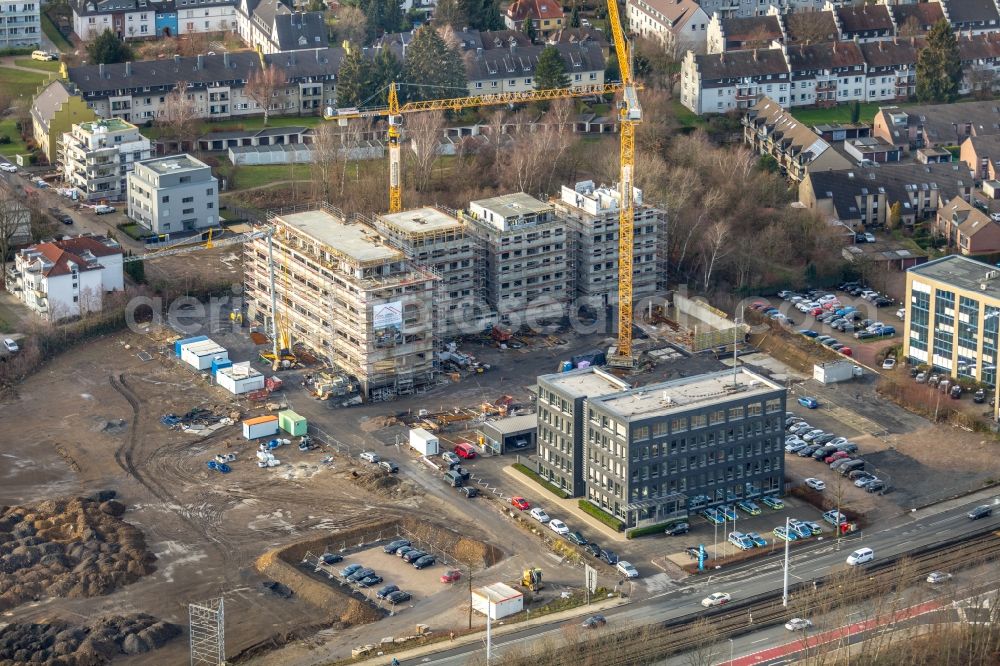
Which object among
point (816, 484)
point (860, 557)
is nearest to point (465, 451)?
point (816, 484)

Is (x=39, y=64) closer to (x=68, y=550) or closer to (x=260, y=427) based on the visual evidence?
(x=260, y=427)

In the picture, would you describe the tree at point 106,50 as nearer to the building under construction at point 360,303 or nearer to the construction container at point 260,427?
the building under construction at point 360,303

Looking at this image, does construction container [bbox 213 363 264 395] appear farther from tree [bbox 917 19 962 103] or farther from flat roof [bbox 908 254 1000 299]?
tree [bbox 917 19 962 103]

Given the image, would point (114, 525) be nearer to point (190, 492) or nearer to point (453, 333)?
point (190, 492)

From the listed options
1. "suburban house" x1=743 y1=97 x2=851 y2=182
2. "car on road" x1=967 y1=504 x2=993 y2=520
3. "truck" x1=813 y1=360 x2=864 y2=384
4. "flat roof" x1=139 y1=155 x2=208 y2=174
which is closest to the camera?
"car on road" x1=967 y1=504 x2=993 y2=520

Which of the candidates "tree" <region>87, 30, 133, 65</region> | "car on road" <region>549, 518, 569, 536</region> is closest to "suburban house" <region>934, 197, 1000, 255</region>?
"car on road" <region>549, 518, 569, 536</region>

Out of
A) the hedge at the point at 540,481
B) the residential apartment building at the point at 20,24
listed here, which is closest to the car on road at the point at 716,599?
the hedge at the point at 540,481
